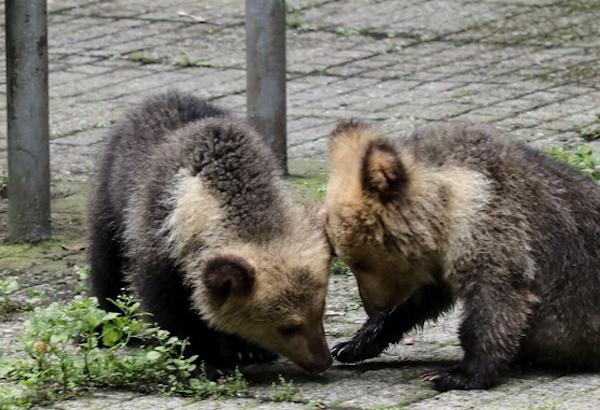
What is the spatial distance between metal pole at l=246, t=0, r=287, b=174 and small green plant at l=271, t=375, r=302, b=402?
3.77 m

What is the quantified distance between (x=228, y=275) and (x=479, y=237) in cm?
111

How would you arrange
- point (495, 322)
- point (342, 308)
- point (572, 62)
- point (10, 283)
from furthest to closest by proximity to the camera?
point (572, 62) → point (342, 308) → point (10, 283) → point (495, 322)

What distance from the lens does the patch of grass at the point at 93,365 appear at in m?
6.71

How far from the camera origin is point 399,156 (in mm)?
7031

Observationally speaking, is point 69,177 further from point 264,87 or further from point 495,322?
point 495,322

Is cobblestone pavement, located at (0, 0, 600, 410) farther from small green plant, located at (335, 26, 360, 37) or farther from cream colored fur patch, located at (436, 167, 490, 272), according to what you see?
→ cream colored fur patch, located at (436, 167, 490, 272)

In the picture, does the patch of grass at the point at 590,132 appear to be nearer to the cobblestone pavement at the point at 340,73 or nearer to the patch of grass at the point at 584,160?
the cobblestone pavement at the point at 340,73

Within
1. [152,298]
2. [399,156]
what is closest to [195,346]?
[152,298]

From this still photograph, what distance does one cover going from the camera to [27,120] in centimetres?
941

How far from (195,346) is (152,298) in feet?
0.95

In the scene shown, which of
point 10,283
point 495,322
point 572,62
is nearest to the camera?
point 495,322

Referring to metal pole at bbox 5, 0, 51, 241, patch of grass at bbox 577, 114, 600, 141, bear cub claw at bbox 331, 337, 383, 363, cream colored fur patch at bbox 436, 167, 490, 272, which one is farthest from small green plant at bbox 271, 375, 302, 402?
patch of grass at bbox 577, 114, 600, 141

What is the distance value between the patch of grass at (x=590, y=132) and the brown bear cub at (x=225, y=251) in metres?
4.61

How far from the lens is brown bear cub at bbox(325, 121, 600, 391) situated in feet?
22.5
